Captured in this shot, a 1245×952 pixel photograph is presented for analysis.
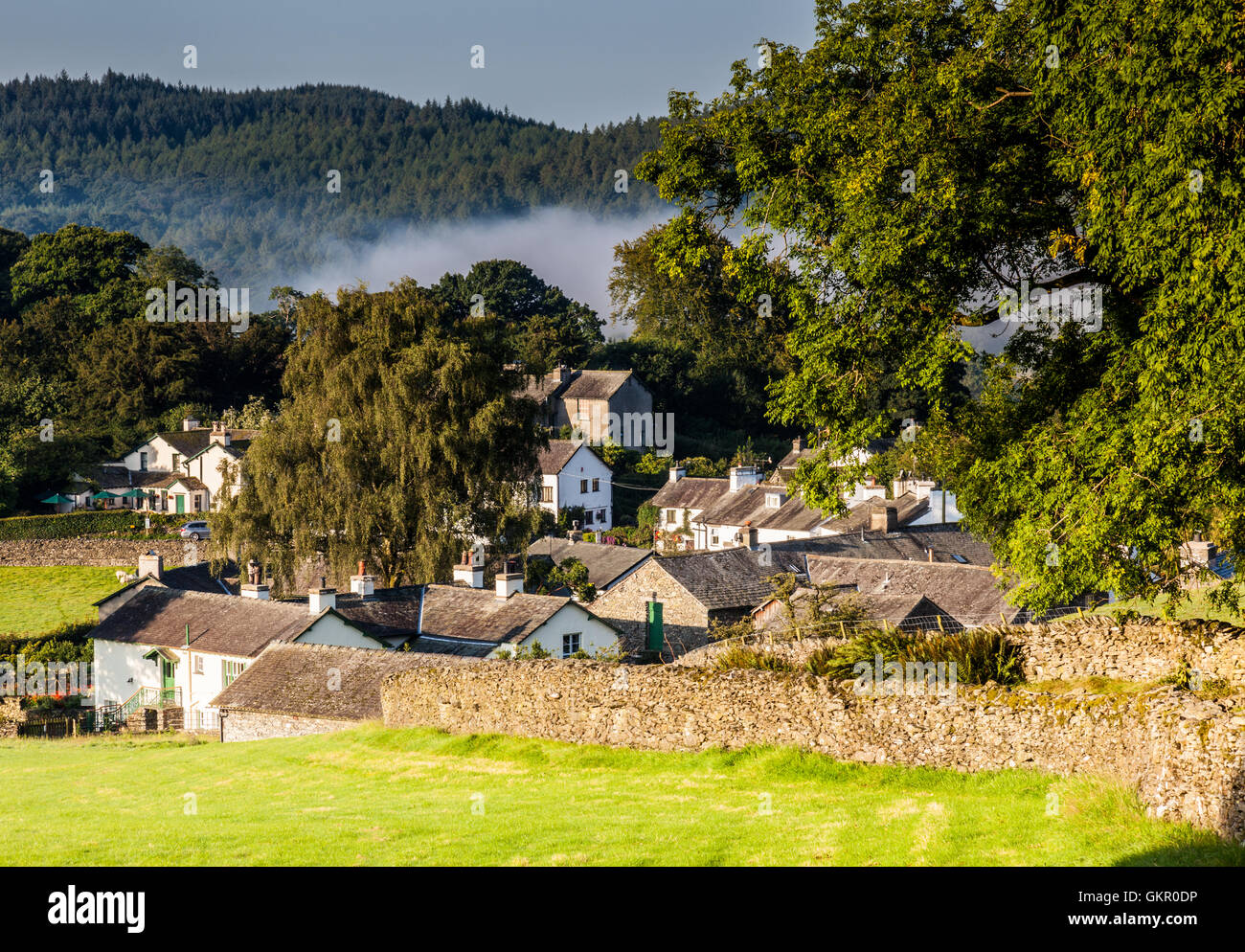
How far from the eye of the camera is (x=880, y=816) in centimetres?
1387

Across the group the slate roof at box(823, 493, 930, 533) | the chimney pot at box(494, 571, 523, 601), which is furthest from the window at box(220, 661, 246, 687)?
the slate roof at box(823, 493, 930, 533)

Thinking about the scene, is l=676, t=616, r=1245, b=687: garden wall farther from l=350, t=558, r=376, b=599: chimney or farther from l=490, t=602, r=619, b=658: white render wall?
l=350, t=558, r=376, b=599: chimney

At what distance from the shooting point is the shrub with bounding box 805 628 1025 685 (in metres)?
17.4

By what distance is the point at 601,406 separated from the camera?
3703 inches

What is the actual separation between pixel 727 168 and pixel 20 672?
32499 mm

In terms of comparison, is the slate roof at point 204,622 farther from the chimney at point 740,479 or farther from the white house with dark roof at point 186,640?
the chimney at point 740,479

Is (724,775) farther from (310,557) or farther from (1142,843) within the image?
(310,557)

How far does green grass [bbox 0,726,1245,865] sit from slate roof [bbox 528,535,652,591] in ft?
95.1

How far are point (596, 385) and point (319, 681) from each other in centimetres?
6774

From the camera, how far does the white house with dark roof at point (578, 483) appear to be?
257 feet

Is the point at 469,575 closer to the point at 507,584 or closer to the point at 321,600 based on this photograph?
the point at 507,584

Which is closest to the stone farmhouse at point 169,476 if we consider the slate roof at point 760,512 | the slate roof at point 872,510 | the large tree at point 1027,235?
the slate roof at point 760,512

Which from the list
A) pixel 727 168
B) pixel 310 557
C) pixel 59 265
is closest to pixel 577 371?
pixel 59 265

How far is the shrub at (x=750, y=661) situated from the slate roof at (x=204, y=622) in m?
17.1
